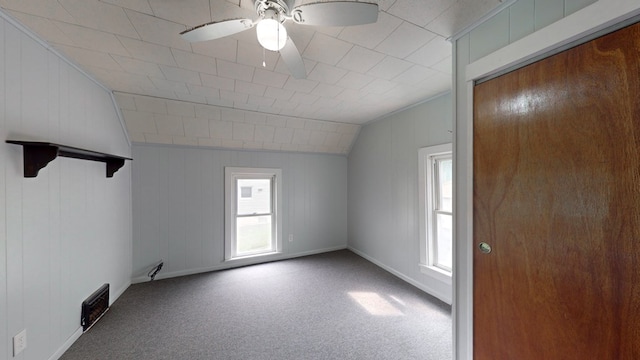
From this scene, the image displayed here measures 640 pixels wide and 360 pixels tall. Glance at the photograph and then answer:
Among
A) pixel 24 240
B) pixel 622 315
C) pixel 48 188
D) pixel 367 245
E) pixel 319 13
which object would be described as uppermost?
pixel 319 13

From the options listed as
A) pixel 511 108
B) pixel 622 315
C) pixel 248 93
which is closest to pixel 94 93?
pixel 248 93

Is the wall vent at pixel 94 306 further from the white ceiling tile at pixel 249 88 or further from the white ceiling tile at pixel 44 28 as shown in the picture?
the white ceiling tile at pixel 249 88

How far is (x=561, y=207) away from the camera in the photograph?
3.34 ft

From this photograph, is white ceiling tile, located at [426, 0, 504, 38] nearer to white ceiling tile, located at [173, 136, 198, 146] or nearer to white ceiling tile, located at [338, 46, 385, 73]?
white ceiling tile, located at [338, 46, 385, 73]

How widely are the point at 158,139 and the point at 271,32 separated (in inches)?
106

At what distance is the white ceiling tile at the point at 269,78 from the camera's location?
76.5 inches

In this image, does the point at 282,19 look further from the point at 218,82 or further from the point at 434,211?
the point at 434,211

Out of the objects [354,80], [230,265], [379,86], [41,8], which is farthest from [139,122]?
[379,86]

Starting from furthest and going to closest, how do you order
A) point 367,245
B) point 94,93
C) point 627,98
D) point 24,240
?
point 367,245 < point 94,93 < point 24,240 < point 627,98

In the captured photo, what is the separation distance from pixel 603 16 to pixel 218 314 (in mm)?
3261

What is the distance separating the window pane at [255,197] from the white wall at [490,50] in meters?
2.96

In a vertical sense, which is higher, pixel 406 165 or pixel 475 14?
pixel 475 14

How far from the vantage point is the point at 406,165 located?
2.90 metres

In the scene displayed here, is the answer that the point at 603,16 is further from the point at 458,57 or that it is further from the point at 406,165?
the point at 406,165
